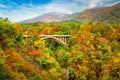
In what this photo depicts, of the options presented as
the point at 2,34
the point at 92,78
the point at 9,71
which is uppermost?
the point at 2,34

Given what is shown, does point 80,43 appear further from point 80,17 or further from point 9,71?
point 80,17

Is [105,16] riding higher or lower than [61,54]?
higher

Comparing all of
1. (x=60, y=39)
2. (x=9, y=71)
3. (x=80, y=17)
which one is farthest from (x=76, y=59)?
(x=80, y=17)

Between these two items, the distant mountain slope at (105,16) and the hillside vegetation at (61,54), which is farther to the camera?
the distant mountain slope at (105,16)

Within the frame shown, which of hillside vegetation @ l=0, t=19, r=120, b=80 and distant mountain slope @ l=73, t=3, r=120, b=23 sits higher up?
distant mountain slope @ l=73, t=3, r=120, b=23

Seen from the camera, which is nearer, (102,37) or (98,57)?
(98,57)

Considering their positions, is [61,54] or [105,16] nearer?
[61,54]

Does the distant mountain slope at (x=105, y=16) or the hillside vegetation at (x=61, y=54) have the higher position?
the distant mountain slope at (x=105, y=16)

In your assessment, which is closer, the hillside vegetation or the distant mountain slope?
the hillside vegetation
